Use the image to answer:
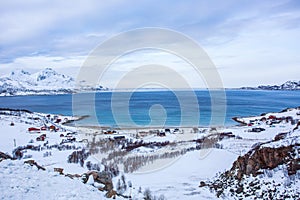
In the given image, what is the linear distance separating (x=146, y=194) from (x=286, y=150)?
5.33 metres

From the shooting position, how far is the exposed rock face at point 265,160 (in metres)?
9.61

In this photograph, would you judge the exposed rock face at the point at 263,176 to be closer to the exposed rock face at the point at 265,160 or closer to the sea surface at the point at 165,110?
the exposed rock face at the point at 265,160

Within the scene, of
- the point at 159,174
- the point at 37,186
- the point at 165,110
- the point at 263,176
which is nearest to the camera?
the point at 37,186

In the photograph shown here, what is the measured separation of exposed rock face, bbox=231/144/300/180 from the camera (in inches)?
378

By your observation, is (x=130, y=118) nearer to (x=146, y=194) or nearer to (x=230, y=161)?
(x=230, y=161)

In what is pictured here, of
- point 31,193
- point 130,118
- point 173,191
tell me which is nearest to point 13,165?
point 31,193

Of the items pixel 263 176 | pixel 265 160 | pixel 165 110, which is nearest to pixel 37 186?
pixel 263 176

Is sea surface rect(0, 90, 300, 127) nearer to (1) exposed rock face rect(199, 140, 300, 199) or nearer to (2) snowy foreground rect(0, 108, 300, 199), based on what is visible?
(2) snowy foreground rect(0, 108, 300, 199)

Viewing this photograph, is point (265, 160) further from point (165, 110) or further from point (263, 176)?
point (165, 110)


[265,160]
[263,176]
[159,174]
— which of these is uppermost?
[265,160]

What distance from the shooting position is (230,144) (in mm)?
17766

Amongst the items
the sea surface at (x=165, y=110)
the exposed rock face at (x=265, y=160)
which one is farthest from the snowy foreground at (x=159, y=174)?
the sea surface at (x=165, y=110)

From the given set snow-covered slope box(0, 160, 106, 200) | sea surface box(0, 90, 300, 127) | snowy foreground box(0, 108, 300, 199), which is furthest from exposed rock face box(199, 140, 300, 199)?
sea surface box(0, 90, 300, 127)

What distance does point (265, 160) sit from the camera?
10000mm
